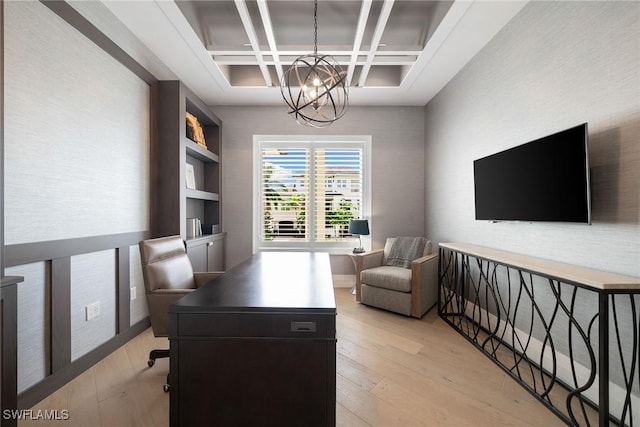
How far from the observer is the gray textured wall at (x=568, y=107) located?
148 cm

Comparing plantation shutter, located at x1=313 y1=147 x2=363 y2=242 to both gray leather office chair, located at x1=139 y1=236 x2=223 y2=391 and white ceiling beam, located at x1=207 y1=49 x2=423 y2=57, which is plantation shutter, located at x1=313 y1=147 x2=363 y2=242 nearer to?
white ceiling beam, located at x1=207 y1=49 x2=423 y2=57

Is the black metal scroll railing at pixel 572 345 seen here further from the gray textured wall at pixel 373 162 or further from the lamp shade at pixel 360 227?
the gray textured wall at pixel 373 162

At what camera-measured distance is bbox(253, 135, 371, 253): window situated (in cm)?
425

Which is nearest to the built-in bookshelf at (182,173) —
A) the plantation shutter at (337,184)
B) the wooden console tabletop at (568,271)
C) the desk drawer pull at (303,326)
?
the plantation shutter at (337,184)

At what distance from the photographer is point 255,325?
1.10m

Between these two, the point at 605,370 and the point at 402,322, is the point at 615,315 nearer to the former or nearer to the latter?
the point at 605,370

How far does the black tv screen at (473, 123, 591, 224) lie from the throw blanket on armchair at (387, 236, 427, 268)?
1.07 meters

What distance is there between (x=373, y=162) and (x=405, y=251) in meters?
1.40

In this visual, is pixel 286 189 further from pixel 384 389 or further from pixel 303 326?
pixel 303 326

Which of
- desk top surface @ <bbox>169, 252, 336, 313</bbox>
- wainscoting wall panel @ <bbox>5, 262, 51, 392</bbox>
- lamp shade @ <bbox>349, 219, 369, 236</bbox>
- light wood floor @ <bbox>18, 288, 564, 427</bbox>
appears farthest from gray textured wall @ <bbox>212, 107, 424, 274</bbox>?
wainscoting wall panel @ <bbox>5, 262, 51, 392</bbox>

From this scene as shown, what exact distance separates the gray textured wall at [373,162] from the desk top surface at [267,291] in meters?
Result: 2.22

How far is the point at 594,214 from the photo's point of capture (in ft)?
5.49

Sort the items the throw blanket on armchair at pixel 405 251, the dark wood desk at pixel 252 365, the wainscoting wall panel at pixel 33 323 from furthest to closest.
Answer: the throw blanket on armchair at pixel 405 251 < the wainscoting wall panel at pixel 33 323 < the dark wood desk at pixel 252 365

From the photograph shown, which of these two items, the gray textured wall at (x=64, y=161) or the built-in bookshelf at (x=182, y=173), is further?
the built-in bookshelf at (x=182, y=173)
